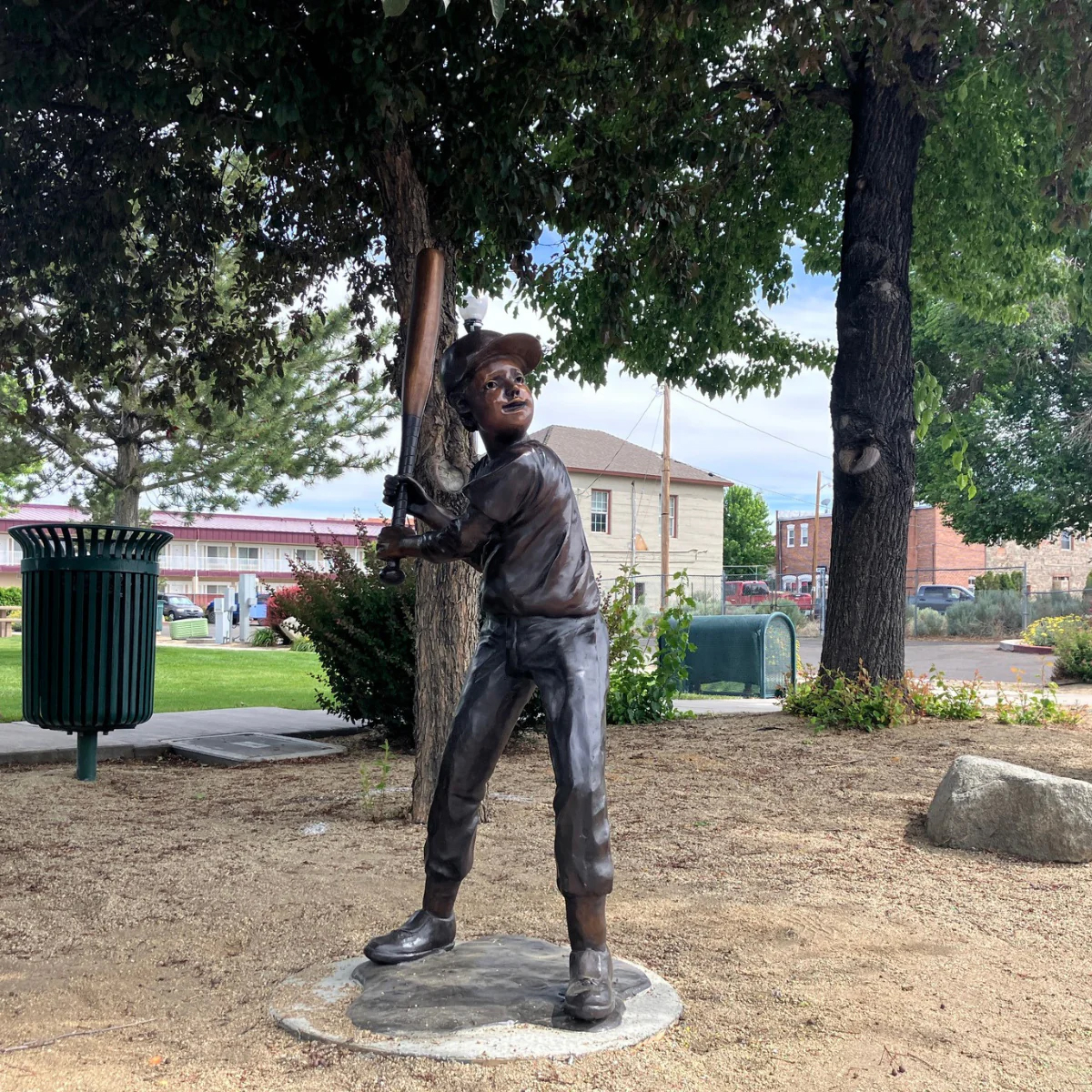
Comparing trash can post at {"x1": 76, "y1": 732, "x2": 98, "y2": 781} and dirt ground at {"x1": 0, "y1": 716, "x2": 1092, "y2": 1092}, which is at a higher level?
trash can post at {"x1": 76, "y1": 732, "x2": 98, "y2": 781}

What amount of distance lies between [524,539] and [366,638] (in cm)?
523

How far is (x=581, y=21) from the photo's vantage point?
270 inches

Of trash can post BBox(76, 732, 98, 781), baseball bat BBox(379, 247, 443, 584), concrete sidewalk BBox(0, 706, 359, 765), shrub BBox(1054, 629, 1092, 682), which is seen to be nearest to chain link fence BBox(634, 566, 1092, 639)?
shrub BBox(1054, 629, 1092, 682)

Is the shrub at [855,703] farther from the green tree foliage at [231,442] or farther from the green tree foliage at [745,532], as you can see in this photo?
the green tree foliage at [745,532]

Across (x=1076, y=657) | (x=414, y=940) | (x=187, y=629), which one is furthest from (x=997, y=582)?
(x=414, y=940)

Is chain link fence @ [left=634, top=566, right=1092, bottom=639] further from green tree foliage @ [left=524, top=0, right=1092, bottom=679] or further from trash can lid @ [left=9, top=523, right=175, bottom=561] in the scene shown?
trash can lid @ [left=9, top=523, right=175, bottom=561]

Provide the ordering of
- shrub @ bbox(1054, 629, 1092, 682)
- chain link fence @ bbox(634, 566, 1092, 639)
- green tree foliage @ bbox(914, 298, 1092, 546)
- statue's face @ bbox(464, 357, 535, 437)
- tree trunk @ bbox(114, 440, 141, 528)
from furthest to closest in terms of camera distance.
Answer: chain link fence @ bbox(634, 566, 1092, 639)
green tree foliage @ bbox(914, 298, 1092, 546)
tree trunk @ bbox(114, 440, 141, 528)
shrub @ bbox(1054, 629, 1092, 682)
statue's face @ bbox(464, 357, 535, 437)

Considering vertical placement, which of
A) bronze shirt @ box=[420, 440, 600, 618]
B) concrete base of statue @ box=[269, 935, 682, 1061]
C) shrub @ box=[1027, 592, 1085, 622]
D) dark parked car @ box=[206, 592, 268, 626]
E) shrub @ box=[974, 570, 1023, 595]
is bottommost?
concrete base of statue @ box=[269, 935, 682, 1061]

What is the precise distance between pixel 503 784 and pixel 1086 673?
12.6m

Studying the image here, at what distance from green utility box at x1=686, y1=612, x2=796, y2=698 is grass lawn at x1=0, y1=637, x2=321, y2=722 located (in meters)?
4.72

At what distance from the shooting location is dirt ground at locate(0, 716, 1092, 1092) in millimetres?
3041

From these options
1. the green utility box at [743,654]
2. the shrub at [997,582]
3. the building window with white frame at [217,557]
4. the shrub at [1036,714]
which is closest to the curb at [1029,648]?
the green utility box at [743,654]

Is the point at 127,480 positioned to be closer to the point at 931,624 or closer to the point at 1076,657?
the point at 1076,657

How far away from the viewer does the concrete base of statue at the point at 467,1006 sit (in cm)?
308
